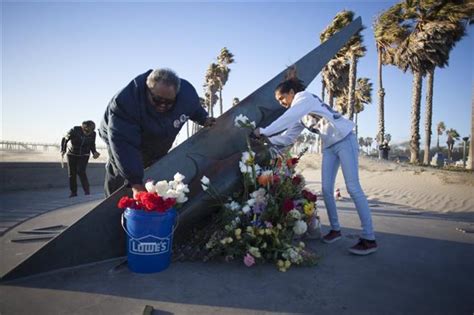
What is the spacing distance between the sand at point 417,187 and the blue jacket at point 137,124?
24.2ft

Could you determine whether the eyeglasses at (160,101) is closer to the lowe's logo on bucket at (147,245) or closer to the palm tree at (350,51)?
the lowe's logo on bucket at (147,245)

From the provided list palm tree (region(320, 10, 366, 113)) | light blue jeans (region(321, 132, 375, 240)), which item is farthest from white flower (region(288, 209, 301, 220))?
palm tree (region(320, 10, 366, 113))

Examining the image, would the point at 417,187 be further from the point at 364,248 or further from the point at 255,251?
the point at 255,251

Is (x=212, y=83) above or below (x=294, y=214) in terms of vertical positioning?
above

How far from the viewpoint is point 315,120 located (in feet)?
11.4

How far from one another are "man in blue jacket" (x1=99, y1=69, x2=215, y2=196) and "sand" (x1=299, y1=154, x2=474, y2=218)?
7.47 metres

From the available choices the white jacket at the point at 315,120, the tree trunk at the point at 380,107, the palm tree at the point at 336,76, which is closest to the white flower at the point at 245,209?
the white jacket at the point at 315,120

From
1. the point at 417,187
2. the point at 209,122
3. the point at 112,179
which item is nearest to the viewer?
the point at 112,179

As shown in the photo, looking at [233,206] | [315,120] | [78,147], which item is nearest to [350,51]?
[78,147]

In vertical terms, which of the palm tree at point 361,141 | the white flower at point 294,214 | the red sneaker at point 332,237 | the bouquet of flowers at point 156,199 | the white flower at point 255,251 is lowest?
the palm tree at point 361,141

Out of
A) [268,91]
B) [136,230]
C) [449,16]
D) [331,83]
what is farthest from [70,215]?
[331,83]

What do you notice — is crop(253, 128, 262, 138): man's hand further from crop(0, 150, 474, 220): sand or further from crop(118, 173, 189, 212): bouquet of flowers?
crop(0, 150, 474, 220): sand

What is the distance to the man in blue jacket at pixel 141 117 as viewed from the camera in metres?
2.74

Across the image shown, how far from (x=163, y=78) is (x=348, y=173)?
6.79 feet
